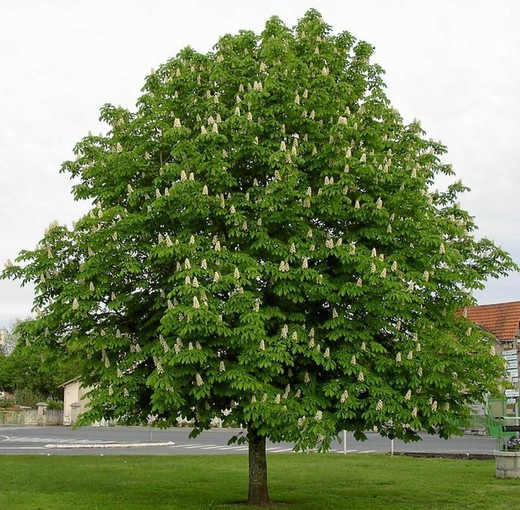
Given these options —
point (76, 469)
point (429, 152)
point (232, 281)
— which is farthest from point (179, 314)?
point (76, 469)

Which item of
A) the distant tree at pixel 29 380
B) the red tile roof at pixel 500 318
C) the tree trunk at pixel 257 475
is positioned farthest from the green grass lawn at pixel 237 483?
the distant tree at pixel 29 380

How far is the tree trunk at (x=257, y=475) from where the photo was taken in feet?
52.1

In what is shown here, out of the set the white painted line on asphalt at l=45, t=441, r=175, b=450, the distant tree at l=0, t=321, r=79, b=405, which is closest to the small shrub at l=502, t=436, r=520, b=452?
the white painted line on asphalt at l=45, t=441, r=175, b=450

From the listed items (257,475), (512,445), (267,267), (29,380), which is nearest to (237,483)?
(257,475)

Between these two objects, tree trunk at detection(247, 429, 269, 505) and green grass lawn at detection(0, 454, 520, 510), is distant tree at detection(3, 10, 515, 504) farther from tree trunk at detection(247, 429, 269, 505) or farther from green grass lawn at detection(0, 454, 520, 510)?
green grass lawn at detection(0, 454, 520, 510)

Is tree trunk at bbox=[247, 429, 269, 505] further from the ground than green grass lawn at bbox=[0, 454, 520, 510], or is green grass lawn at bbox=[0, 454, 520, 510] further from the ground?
tree trunk at bbox=[247, 429, 269, 505]

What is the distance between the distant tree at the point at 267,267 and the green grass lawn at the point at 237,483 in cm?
198

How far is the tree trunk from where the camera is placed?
15875 millimetres

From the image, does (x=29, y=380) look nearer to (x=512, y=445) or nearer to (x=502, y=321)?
(x=502, y=321)

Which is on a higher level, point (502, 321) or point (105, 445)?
point (502, 321)

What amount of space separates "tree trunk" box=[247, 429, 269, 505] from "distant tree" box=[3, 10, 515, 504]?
43 millimetres

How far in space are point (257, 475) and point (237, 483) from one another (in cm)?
472

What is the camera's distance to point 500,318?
2061 inches

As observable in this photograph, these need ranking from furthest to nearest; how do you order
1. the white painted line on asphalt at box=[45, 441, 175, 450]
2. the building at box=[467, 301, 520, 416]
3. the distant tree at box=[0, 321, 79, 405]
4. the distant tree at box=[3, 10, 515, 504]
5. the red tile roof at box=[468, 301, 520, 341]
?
the distant tree at box=[0, 321, 79, 405]
the red tile roof at box=[468, 301, 520, 341]
the building at box=[467, 301, 520, 416]
the white painted line on asphalt at box=[45, 441, 175, 450]
the distant tree at box=[3, 10, 515, 504]
